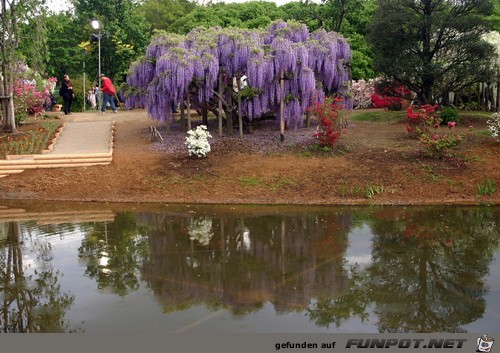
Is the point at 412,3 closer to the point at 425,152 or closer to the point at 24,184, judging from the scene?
the point at 425,152

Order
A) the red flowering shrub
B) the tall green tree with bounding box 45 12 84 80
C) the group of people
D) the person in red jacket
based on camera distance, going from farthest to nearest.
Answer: the tall green tree with bounding box 45 12 84 80 < the group of people < the person in red jacket < the red flowering shrub

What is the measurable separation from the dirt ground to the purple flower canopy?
1675 millimetres

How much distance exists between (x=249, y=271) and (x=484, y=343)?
3.89m

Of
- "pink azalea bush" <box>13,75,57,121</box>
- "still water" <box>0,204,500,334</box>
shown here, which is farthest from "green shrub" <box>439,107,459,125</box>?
"pink azalea bush" <box>13,75,57,121</box>

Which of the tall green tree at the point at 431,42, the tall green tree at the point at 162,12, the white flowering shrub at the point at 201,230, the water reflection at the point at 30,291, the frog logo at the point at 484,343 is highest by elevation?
the tall green tree at the point at 162,12

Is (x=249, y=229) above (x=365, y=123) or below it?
below

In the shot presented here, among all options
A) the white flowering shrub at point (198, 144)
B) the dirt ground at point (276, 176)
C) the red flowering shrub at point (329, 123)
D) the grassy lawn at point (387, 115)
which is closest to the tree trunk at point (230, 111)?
the dirt ground at point (276, 176)

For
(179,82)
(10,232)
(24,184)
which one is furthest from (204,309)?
(179,82)

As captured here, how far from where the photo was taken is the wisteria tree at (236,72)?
1825 cm

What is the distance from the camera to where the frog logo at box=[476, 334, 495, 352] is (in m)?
6.42

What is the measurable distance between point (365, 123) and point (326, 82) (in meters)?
2.57

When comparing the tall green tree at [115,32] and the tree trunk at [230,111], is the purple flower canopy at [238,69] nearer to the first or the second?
the tree trunk at [230,111]

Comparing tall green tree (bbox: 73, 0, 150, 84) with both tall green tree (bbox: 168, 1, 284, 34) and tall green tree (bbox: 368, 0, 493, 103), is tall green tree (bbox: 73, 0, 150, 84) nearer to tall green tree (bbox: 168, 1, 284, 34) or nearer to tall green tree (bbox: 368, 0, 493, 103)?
tall green tree (bbox: 168, 1, 284, 34)

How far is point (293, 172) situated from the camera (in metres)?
16.2
